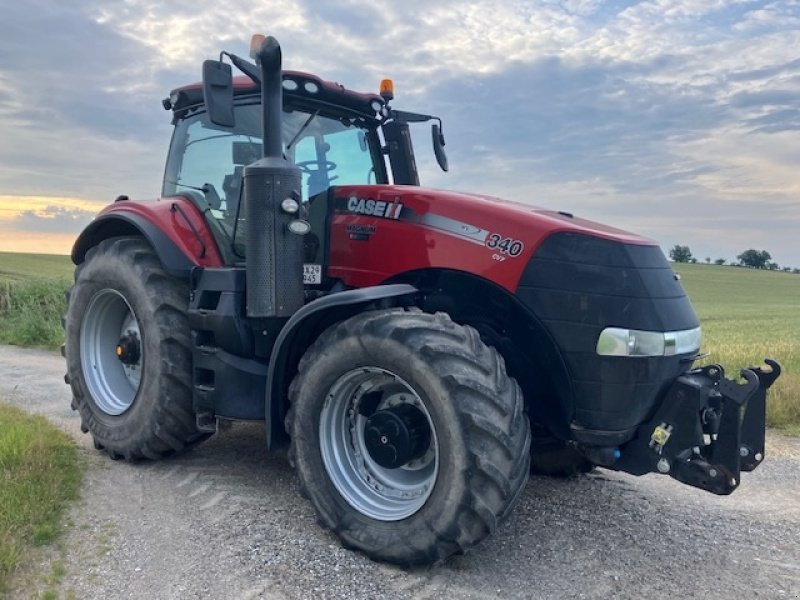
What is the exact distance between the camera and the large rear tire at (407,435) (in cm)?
304

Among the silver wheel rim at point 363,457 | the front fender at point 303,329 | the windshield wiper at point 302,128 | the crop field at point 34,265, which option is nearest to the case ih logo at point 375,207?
the front fender at point 303,329

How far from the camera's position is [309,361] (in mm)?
3566

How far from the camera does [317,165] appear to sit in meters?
4.54

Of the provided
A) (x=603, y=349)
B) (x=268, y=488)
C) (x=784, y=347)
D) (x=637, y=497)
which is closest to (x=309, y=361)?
(x=268, y=488)

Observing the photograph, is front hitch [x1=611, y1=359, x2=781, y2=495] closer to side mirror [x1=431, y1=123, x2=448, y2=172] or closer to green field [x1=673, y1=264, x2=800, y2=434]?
side mirror [x1=431, y1=123, x2=448, y2=172]

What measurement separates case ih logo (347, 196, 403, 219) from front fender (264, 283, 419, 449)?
455 millimetres

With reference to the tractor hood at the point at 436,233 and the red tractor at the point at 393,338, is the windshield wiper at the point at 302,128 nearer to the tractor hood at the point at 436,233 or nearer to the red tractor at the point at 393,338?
the red tractor at the point at 393,338

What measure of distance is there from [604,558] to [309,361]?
1742 mm

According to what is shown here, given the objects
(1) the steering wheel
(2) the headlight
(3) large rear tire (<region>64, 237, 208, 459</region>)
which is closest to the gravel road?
(3) large rear tire (<region>64, 237, 208, 459</region>)

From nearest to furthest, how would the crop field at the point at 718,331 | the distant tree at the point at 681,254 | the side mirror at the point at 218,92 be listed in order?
the side mirror at the point at 218,92 → the crop field at the point at 718,331 → the distant tree at the point at 681,254

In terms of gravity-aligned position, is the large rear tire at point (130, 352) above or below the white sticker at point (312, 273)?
below

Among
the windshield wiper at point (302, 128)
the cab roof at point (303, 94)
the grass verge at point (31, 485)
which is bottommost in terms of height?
the grass verge at point (31, 485)

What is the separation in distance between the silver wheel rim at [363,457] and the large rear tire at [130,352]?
126 centimetres

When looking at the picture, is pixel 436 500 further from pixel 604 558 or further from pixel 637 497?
pixel 637 497
